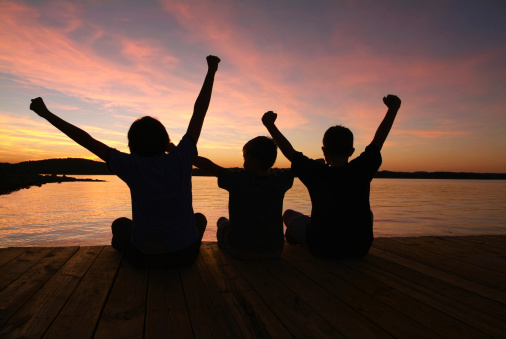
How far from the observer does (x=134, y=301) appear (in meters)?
2.63

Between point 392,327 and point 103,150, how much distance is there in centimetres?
266

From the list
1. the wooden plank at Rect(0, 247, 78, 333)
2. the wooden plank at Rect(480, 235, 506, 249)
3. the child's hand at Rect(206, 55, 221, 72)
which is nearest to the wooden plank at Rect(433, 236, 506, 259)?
the wooden plank at Rect(480, 235, 506, 249)

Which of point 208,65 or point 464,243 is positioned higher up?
point 208,65

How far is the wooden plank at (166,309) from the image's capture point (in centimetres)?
213

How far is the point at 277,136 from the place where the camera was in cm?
376

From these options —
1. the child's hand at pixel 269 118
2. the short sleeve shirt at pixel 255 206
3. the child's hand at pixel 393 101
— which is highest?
the child's hand at pixel 393 101

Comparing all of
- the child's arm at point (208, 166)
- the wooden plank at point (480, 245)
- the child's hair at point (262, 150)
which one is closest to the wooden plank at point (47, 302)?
the child's arm at point (208, 166)

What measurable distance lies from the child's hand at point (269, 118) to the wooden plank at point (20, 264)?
2.96 m

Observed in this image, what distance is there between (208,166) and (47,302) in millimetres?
1940

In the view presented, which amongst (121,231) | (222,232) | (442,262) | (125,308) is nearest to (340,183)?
(222,232)

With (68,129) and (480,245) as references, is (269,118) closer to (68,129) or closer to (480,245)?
(68,129)

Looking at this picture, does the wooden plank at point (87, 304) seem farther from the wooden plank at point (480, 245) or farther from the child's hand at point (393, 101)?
the wooden plank at point (480, 245)

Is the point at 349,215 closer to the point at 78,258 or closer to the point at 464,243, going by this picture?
the point at 464,243

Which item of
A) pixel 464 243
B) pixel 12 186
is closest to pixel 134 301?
pixel 464 243
